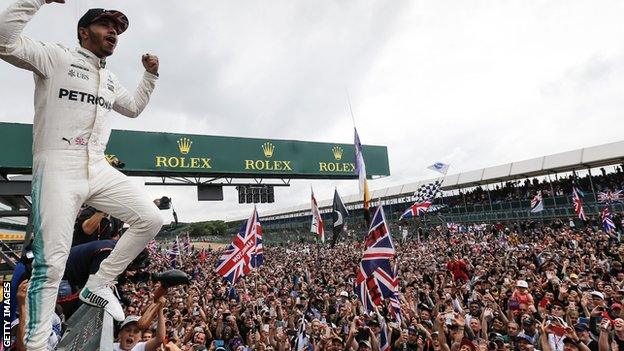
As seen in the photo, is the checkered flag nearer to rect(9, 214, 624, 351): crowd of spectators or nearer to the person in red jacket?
rect(9, 214, 624, 351): crowd of spectators

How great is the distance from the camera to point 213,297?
12672mm

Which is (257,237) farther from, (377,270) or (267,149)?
(377,270)

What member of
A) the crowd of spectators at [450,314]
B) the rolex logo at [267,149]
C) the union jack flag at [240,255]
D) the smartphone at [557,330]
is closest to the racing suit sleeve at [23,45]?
the crowd of spectators at [450,314]

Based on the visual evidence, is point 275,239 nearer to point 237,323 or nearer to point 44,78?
point 237,323

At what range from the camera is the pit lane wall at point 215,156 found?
39.0 feet

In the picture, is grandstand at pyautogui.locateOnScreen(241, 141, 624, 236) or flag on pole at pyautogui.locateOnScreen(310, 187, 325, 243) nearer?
flag on pole at pyautogui.locateOnScreen(310, 187, 325, 243)

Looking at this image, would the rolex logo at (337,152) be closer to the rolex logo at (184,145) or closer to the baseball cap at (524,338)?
the rolex logo at (184,145)

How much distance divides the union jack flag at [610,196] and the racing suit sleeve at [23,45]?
26.6 metres

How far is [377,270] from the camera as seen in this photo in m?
7.14

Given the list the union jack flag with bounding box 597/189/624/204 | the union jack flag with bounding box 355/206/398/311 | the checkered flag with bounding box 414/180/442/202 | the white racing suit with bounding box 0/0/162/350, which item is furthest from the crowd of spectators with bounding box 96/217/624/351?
the union jack flag with bounding box 597/189/624/204

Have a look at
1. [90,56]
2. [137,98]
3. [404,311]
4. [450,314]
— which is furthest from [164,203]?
[404,311]

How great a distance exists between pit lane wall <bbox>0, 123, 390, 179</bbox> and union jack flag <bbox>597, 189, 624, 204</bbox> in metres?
13.4

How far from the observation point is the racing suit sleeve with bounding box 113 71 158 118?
7.64 ft

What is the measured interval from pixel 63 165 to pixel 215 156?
13.6 metres
